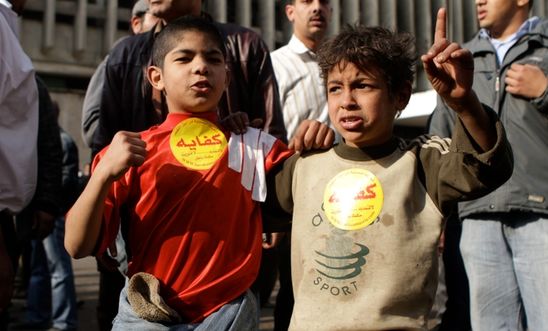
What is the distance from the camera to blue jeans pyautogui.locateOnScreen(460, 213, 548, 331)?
3.70 meters

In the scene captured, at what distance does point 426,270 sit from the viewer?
2445 mm

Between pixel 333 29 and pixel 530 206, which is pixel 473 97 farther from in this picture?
pixel 333 29

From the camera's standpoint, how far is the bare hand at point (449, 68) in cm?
217

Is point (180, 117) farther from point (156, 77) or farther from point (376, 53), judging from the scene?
point (376, 53)

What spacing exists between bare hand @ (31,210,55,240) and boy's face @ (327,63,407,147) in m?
2.24

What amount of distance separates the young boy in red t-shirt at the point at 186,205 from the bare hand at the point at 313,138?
0.15 metres

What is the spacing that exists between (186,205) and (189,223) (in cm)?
6

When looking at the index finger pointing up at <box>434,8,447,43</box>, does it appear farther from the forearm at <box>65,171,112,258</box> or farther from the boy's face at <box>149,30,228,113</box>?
the forearm at <box>65,171,112,258</box>

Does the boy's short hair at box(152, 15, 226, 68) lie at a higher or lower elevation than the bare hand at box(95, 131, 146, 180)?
higher

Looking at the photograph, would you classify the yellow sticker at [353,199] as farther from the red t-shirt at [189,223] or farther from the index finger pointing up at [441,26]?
the index finger pointing up at [441,26]

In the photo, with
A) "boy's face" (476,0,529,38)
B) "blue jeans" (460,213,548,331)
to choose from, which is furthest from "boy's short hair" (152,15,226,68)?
"boy's face" (476,0,529,38)

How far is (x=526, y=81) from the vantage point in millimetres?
3779

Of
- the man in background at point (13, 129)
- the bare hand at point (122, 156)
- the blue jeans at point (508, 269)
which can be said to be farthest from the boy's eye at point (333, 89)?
the blue jeans at point (508, 269)

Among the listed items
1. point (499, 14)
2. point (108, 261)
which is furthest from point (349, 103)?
point (499, 14)
